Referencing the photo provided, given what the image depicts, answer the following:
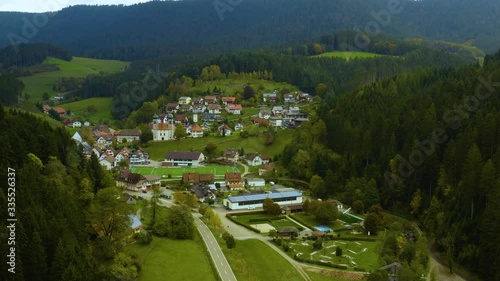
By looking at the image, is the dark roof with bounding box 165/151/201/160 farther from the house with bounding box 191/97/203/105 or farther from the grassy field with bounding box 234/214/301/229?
the house with bounding box 191/97/203/105

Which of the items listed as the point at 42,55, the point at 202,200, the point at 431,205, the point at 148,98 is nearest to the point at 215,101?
the point at 148,98

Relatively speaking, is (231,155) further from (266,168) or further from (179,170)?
(179,170)

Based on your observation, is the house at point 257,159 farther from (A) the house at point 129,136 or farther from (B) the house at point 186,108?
(B) the house at point 186,108

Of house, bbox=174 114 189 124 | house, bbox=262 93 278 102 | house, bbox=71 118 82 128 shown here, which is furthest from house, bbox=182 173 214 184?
house, bbox=262 93 278 102

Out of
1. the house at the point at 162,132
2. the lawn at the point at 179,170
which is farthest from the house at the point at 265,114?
the lawn at the point at 179,170

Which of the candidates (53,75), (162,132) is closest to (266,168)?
(162,132)

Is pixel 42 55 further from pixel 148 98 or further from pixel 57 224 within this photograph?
pixel 57 224

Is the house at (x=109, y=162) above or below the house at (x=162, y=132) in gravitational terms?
below
